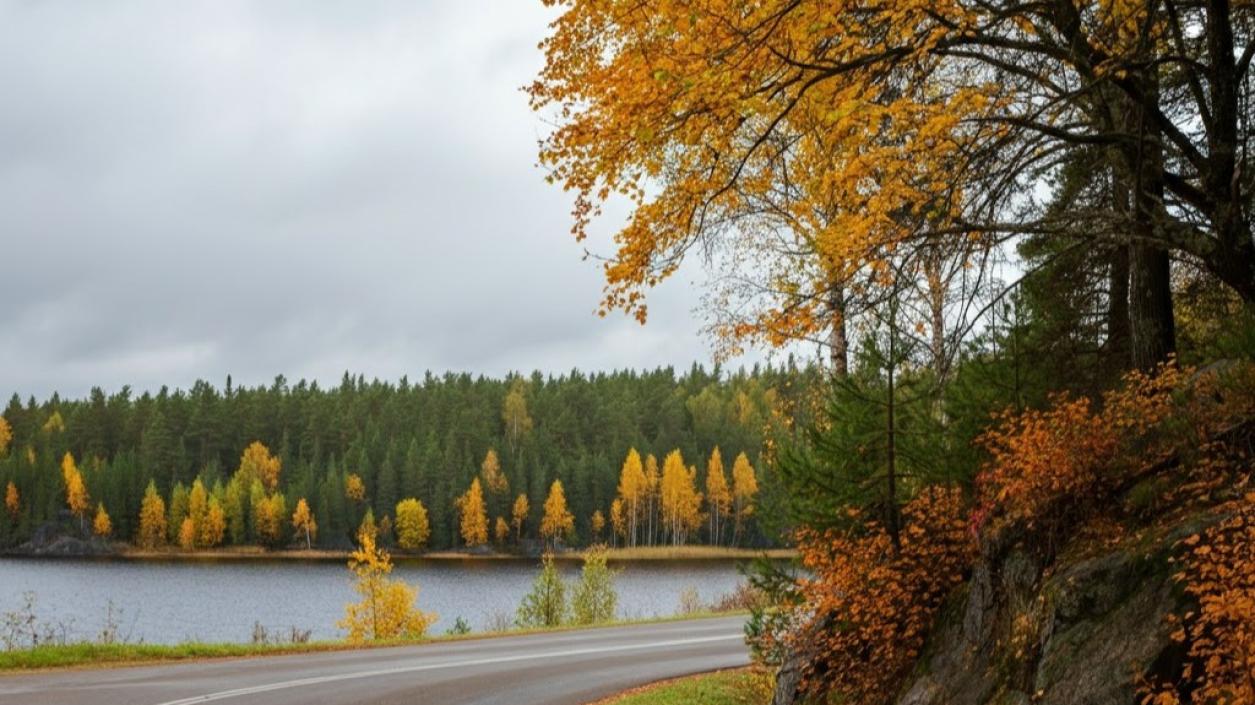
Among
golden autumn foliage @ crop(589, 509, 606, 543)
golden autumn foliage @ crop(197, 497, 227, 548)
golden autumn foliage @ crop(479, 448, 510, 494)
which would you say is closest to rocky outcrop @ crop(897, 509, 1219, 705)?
golden autumn foliage @ crop(589, 509, 606, 543)

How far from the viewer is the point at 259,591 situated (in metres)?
53.5

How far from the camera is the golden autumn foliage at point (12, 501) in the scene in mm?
104562

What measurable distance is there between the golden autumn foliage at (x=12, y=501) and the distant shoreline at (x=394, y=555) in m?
7.75

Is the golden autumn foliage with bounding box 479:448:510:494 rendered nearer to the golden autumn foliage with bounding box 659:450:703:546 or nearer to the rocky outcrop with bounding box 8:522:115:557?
the golden autumn foliage with bounding box 659:450:703:546

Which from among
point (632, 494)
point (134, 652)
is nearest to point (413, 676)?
point (134, 652)

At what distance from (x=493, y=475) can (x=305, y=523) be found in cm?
1934

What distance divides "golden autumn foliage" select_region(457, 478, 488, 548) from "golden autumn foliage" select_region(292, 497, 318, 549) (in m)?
14.9

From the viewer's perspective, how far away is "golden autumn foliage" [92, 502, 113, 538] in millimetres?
99812

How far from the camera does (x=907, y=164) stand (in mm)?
7359

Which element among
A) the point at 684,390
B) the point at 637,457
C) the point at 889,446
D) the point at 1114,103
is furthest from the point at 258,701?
the point at 684,390

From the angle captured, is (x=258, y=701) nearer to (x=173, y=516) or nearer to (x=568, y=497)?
(x=568, y=497)

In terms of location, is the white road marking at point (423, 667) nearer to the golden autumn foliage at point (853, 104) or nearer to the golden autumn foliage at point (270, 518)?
the golden autumn foliage at point (853, 104)

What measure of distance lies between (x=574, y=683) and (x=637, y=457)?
278 feet

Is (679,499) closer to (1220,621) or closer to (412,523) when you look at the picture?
(412,523)
